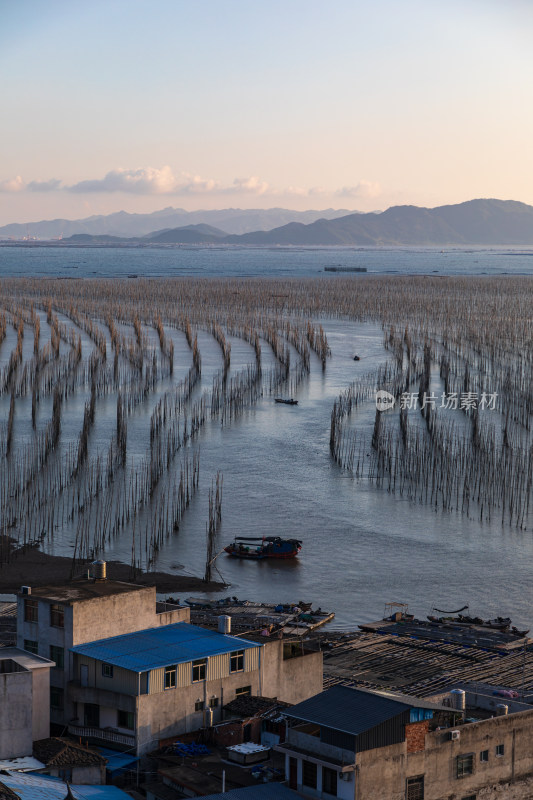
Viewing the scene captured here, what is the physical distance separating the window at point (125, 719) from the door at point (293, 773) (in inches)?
131

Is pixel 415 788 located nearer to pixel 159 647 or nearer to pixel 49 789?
pixel 159 647

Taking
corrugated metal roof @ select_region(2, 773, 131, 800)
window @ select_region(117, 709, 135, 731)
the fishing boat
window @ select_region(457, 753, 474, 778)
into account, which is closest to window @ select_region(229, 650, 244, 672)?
window @ select_region(117, 709, 135, 731)

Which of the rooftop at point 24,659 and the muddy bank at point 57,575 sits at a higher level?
the rooftop at point 24,659

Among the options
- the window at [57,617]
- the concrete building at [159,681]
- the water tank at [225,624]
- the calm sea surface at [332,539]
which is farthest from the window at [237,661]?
the calm sea surface at [332,539]

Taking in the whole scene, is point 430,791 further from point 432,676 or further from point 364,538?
point 364,538

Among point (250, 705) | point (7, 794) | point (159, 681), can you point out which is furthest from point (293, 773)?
point (7, 794)

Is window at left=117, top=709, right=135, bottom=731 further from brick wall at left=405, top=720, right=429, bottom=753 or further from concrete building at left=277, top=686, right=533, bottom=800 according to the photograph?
brick wall at left=405, top=720, right=429, bottom=753

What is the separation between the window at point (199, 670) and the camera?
2142 centimetres

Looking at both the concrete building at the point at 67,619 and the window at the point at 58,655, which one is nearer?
the concrete building at the point at 67,619

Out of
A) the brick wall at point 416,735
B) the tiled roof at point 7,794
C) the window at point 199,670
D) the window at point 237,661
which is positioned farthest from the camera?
the window at point 237,661

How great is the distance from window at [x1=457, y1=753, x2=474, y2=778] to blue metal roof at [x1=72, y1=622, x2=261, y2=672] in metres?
4.78

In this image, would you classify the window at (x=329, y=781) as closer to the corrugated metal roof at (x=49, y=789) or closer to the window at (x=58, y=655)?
the corrugated metal roof at (x=49, y=789)

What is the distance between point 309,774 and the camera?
18.7 metres

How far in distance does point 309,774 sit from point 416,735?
1.94 m
